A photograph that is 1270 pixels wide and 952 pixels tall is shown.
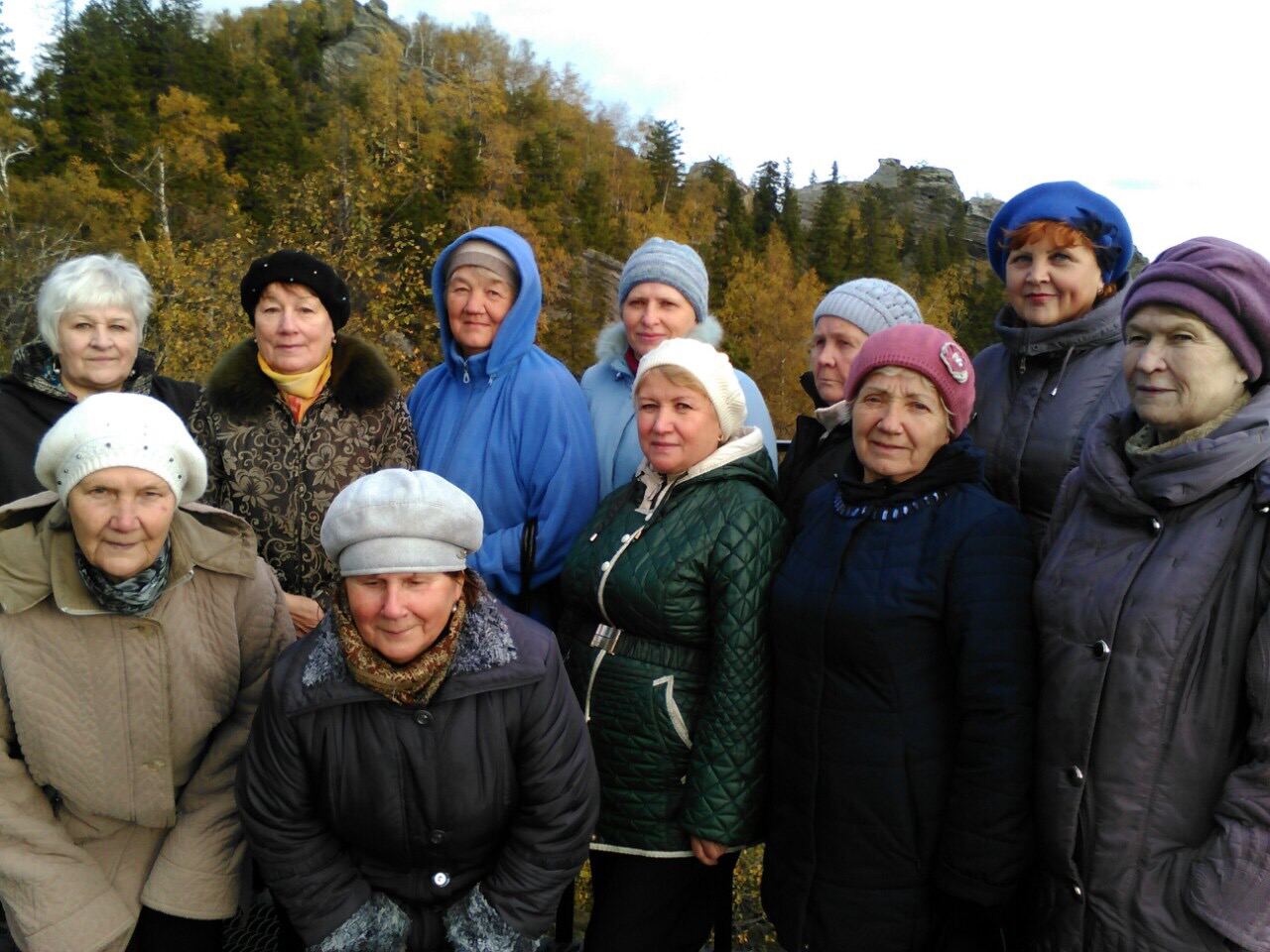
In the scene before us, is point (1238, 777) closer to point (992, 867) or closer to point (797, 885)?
point (992, 867)

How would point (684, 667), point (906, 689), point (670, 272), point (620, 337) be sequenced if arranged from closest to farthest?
1. point (906, 689)
2. point (684, 667)
3. point (670, 272)
4. point (620, 337)

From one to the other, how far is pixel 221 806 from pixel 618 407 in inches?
76.4

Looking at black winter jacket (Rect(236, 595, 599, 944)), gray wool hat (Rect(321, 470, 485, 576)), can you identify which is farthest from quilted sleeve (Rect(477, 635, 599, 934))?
gray wool hat (Rect(321, 470, 485, 576))

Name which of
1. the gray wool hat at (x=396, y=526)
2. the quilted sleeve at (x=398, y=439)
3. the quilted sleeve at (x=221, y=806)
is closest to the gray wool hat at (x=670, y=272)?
the quilted sleeve at (x=398, y=439)

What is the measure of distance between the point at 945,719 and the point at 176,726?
2114 millimetres

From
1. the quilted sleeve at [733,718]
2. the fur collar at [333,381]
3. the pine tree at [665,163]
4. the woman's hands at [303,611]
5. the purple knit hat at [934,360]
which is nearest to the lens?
the purple knit hat at [934,360]

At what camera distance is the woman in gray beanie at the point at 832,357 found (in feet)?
9.70

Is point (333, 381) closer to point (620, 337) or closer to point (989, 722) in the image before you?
point (620, 337)

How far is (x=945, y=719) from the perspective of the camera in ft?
7.09

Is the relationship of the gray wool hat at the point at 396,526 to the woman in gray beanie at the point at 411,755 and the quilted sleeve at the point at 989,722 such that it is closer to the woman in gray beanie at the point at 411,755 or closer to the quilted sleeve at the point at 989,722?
the woman in gray beanie at the point at 411,755

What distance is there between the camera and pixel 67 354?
328cm

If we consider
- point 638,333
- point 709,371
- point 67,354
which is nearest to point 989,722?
point 709,371

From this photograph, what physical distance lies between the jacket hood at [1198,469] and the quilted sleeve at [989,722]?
0.98 ft

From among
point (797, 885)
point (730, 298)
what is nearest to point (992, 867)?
point (797, 885)
